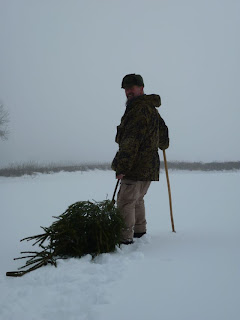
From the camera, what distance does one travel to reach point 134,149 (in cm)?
409

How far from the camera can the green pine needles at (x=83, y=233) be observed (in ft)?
11.6

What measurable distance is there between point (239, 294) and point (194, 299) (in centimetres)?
38

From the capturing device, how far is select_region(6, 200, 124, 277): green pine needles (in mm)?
3549

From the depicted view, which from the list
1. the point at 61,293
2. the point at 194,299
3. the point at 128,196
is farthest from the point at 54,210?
the point at 194,299

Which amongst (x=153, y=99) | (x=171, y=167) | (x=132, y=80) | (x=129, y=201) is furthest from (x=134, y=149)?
(x=171, y=167)

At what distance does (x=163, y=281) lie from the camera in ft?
9.00

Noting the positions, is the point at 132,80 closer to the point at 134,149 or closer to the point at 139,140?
the point at 139,140

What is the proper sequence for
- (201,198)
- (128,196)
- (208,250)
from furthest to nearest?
(201,198), (128,196), (208,250)

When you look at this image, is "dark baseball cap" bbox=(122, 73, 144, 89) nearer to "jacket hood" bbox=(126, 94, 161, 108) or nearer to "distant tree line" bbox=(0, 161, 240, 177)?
"jacket hood" bbox=(126, 94, 161, 108)

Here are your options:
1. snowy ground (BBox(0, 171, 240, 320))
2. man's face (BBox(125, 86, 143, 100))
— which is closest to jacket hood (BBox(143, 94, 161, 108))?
man's face (BBox(125, 86, 143, 100))

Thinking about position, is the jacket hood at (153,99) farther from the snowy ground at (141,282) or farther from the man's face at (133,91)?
the snowy ground at (141,282)

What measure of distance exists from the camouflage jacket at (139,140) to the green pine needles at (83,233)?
2.09 ft

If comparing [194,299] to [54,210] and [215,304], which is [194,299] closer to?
[215,304]

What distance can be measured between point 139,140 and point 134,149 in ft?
0.49
